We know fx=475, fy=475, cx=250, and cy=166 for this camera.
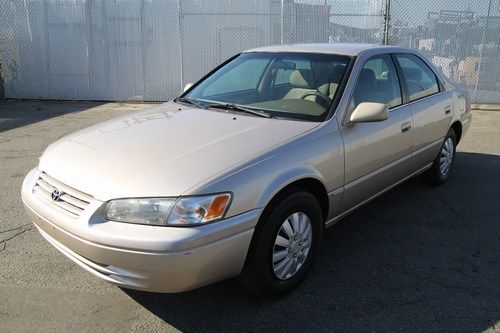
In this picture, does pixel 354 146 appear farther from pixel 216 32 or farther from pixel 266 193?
pixel 216 32

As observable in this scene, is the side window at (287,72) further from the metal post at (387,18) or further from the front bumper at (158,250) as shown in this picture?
the metal post at (387,18)

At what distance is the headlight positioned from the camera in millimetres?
2506

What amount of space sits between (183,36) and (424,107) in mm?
8203

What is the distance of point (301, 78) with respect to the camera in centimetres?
392

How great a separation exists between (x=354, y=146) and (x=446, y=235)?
1.32m

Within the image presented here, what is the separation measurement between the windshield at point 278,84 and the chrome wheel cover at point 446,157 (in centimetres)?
202

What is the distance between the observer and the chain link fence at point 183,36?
10.6 metres

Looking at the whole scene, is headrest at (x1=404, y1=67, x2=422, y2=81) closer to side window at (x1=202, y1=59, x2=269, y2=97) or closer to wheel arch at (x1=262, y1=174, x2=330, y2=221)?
side window at (x1=202, y1=59, x2=269, y2=97)

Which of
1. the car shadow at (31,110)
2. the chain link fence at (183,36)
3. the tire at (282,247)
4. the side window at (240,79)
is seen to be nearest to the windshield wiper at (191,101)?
the side window at (240,79)

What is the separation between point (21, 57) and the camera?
12.5 m

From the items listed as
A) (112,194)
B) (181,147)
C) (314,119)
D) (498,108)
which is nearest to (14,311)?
(112,194)

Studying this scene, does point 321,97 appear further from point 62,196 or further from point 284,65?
point 62,196

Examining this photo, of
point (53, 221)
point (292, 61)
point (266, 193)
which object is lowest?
point (53, 221)

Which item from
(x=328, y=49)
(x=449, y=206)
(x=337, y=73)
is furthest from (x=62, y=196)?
(x=449, y=206)
